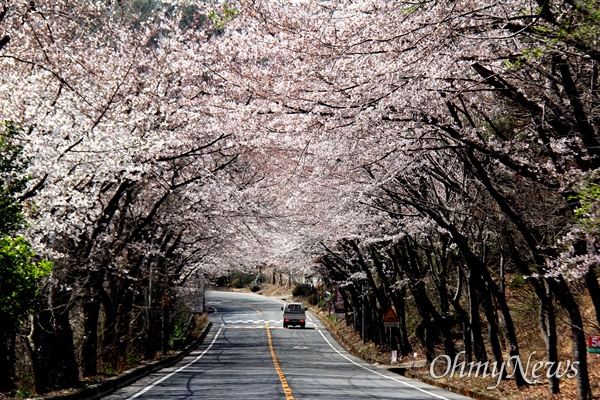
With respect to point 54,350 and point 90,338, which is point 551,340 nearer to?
point 90,338

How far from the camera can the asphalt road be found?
16719mm

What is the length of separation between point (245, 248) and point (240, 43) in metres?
30.7

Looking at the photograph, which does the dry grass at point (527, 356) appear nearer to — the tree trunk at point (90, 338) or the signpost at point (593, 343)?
the signpost at point (593, 343)

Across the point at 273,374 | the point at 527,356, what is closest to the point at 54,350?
the point at 273,374

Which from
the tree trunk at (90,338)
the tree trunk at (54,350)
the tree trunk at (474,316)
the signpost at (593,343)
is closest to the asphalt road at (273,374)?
the tree trunk at (54,350)

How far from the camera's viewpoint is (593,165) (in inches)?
421

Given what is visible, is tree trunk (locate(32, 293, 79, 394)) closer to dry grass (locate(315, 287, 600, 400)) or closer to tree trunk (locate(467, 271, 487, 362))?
dry grass (locate(315, 287, 600, 400))

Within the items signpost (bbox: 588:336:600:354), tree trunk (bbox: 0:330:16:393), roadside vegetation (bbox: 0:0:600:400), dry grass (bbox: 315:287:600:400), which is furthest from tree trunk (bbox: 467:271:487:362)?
tree trunk (bbox: 0:330:16:393)

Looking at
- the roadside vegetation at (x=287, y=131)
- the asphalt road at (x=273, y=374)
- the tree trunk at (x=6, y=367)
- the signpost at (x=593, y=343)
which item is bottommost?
the asphalt road at (x=273, y=374)

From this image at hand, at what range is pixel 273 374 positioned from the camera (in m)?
23.0

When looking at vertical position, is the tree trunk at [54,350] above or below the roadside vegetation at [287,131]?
below

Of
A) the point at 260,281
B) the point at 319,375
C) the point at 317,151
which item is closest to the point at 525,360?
the point at 319,375

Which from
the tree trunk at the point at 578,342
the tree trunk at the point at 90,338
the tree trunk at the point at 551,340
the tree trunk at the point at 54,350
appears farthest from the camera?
the tree trunk at the point at 90,338

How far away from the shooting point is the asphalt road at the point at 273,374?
1672 centimetres
